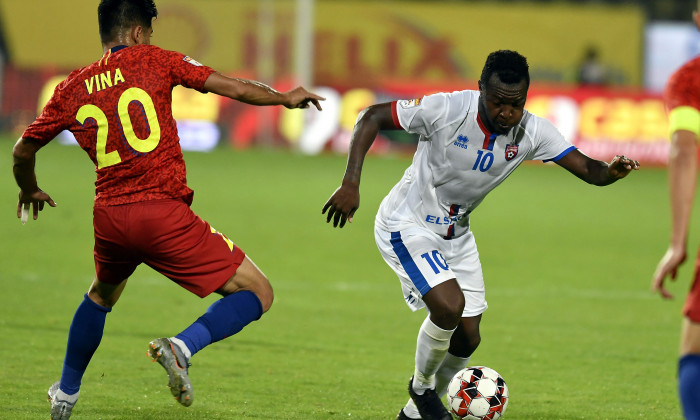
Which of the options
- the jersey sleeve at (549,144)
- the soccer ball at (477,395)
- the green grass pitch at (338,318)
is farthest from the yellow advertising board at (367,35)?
the soccer ball at (477,395)

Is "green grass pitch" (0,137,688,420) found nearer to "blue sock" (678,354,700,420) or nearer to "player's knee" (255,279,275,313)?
"player's knee" (255,279,275,313)

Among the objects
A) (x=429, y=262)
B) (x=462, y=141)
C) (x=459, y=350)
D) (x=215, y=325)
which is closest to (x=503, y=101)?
(x=462, y=141)

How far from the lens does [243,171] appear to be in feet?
60.3

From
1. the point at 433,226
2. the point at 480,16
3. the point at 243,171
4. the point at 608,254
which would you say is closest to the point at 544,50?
the point at 480,16

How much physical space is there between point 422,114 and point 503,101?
1.44 ft

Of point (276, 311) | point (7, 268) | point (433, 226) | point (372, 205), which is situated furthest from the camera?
point (372, 205)

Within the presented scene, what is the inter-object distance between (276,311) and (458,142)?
3.45 meters

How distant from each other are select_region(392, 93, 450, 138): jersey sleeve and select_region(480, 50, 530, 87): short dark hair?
27 cm

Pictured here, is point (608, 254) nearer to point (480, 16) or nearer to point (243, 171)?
point (243, 171)

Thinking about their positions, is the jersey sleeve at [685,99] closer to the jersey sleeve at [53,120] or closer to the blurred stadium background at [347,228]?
the blurred stadium background at [347,228]

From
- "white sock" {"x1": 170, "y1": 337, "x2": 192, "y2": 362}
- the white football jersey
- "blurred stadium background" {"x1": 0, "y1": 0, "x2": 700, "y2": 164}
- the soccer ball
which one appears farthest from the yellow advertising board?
"white sock" {"x1": 170, "y1": 337, "x2": 192, "y2": 362}

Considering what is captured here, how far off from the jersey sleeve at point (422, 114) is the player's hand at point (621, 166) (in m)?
0.86

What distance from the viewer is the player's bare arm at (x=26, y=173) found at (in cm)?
473

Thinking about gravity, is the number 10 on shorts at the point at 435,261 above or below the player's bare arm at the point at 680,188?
below
